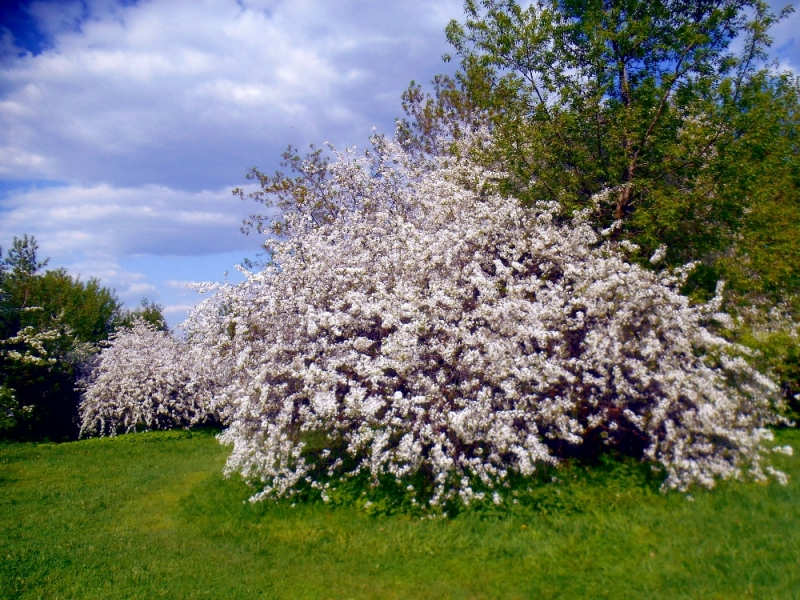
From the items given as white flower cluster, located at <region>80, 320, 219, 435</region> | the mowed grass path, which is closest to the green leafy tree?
the mowed grass path

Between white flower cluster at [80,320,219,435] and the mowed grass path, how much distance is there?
9.89 m

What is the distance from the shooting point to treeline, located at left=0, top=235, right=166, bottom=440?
19891mm

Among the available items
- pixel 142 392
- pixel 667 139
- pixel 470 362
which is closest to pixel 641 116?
pixel 667 139

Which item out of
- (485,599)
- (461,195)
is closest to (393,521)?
(485,599)

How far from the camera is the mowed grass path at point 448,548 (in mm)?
5621

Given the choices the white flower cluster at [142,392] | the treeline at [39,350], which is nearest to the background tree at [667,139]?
the white flower cluster at [142,392]

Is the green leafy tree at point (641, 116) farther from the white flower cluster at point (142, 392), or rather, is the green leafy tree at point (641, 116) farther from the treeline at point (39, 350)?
the treeline at point (39, 350)

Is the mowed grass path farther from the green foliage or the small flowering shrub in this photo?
the green foliage

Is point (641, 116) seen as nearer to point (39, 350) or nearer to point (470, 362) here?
point (470, 362)

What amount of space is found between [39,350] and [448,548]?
17745 millimetres

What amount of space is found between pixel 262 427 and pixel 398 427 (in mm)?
2250

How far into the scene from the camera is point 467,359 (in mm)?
7762

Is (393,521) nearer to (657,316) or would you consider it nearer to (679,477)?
(679,477)

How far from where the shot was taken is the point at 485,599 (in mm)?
5773
